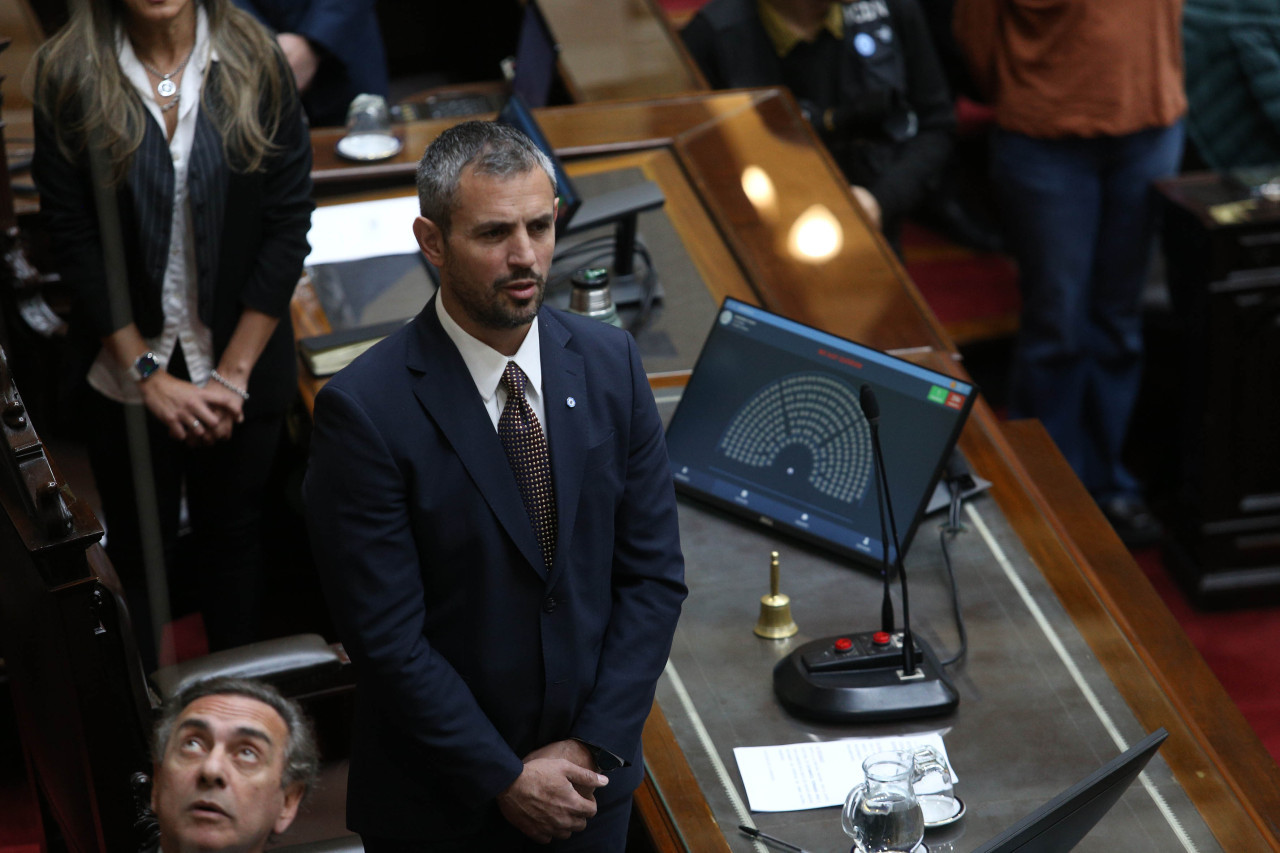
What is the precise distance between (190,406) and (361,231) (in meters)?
0.88

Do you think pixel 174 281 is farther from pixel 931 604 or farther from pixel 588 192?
pixel 931 604

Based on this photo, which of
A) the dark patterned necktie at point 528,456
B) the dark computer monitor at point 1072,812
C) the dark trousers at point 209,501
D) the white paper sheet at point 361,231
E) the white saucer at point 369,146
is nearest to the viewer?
the dark computer monitor at point 1072,812

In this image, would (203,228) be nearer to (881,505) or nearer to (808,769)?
(881,505)

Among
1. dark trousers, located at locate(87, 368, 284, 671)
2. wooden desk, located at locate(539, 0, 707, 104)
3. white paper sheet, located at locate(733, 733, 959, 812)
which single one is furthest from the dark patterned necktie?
wooden desk, located at locate(539, 0, 707, 104)

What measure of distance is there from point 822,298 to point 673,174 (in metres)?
0.64

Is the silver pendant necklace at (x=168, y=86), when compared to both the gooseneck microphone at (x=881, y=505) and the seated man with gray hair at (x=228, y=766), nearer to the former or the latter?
the seated man with gray hair at (x=228, y=766)

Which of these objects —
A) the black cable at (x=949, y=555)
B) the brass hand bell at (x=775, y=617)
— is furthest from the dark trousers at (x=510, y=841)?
the black cable at (x=949, y=555)

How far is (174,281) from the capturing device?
2.58 metres

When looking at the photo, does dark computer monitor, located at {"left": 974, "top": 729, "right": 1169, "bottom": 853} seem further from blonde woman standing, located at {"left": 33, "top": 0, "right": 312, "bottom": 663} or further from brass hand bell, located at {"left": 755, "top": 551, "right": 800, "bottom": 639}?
blonde woman standing, located at {"left": 33, "top": 0, "right": 312, "bottom": 663}

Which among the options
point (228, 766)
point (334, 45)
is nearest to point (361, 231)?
point (334, 45)

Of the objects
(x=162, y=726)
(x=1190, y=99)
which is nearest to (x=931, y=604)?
(x=162, y=726)

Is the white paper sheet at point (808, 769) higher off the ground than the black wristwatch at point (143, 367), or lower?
lower

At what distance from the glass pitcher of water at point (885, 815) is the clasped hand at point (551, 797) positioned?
0.31 m

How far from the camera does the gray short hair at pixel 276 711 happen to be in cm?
207
